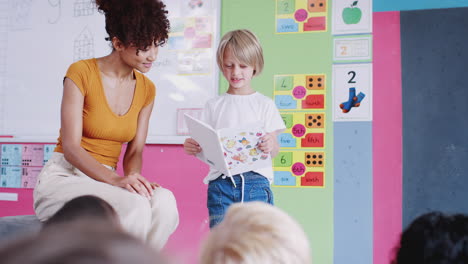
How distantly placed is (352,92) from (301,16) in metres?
0.48

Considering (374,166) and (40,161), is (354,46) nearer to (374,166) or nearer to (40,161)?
(374,166)

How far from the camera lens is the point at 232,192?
5.71 feet

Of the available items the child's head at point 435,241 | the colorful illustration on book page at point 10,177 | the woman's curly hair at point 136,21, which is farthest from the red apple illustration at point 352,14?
the colorful illustration on book page at point 10,177

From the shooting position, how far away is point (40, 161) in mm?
2660

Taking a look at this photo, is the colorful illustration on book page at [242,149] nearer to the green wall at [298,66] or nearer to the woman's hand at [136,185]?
the woman's hand at [136,185]

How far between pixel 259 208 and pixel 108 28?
1.14 m

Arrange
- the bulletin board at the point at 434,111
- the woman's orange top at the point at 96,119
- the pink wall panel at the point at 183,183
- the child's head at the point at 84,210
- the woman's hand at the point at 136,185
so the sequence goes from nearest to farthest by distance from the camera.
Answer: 1. the child's head at the point at 84,210
2. the woman's hand at the point at 136,185
3. the woman's orange top at the point at 96,119
4. the bulletin board at the point at 434,111
5. the pink wall panel at the point at 183,183

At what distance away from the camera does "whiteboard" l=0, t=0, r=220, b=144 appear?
2.42 metres

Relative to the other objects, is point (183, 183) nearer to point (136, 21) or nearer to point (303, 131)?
point (303, 131)

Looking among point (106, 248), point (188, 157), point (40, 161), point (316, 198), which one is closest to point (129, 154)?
point (188, 157)

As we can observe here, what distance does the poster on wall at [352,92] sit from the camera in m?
2.22

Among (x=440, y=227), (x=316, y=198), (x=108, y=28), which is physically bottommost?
(x=316, y=198)

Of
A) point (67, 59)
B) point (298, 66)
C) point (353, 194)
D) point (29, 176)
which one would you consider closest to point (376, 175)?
point (353, 194)

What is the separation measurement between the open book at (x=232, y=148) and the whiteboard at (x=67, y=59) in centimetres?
75
